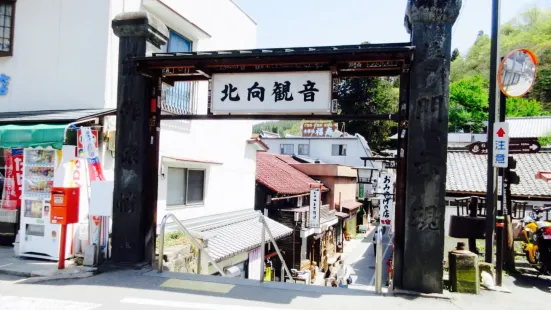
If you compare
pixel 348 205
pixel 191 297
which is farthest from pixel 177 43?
pixel 348 205

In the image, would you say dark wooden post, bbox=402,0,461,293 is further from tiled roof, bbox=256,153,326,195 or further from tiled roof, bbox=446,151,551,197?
tiled roof, bbox=256,153,326,195

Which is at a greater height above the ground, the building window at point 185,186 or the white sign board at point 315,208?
the building window at point 185,186

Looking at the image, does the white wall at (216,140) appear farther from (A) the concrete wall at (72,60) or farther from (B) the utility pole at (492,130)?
(B) the utility pole at (492,130)

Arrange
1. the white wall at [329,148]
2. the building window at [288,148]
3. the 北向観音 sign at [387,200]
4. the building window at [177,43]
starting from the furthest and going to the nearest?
the building window at [288,148] → the white wall at [329,148] → the 北向観音 sign at [387,200] → the building window at [177,43]

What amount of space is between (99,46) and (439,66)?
764 centimetres

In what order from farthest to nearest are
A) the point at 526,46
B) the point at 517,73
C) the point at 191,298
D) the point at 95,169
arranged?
1. the point at 526,46
2. the point at 95,169
3. the point at 517,73
4. the point at 191,298

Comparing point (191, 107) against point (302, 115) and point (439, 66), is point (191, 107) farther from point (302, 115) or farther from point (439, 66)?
point (439, 66)

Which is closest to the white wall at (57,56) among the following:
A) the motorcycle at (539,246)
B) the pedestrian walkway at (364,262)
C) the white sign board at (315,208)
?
the motorcycle at (539,246)

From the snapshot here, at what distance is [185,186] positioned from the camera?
12219mm

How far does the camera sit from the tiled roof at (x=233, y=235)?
11.2m

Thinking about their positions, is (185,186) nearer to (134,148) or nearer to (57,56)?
(134,148)

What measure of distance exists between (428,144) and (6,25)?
11.0 metres

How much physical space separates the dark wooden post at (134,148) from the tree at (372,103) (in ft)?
125

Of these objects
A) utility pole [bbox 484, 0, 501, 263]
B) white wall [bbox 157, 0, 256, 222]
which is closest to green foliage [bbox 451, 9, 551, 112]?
white wall [bbox 157, 0, 256, 222]
